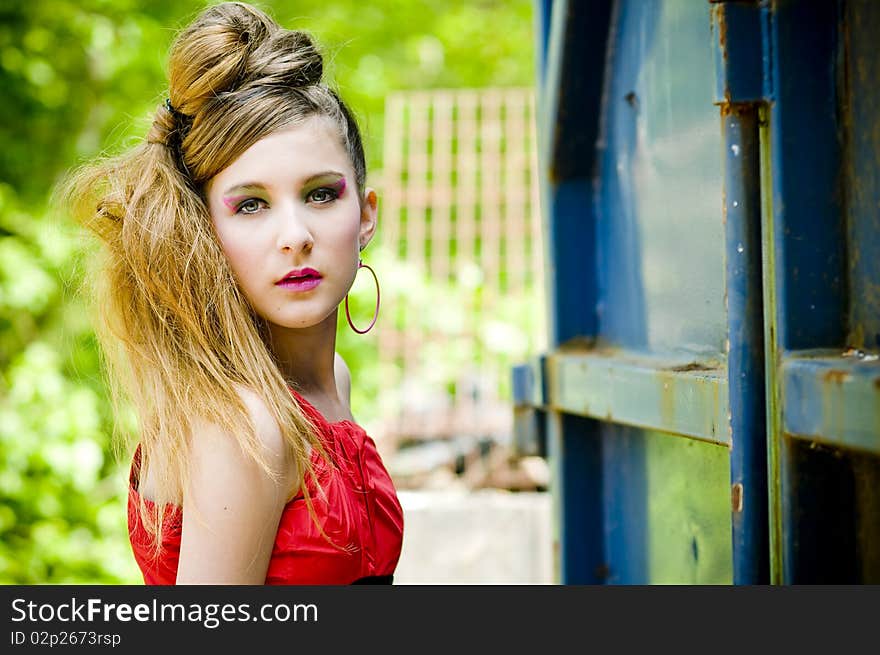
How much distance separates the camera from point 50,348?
5.12 m

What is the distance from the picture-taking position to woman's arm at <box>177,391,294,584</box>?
142 centimetres

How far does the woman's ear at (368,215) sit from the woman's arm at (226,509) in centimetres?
47

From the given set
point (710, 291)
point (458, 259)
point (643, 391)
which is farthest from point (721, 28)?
point (458, 259)

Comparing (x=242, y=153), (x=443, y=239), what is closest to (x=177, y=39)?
(x=242, y=153)

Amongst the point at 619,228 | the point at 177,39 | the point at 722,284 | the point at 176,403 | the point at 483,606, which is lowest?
the point at 483,606

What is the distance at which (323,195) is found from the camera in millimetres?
1617

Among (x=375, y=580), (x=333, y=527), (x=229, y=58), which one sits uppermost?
(x=229, y=58)

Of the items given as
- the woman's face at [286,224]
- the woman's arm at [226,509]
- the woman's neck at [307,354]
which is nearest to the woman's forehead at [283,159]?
the woman's face at [286,224]

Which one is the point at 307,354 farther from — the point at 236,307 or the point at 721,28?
the point at 721,28

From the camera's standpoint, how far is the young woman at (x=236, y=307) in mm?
1449

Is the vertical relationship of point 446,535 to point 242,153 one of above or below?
below

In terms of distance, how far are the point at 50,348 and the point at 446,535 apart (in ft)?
7.72

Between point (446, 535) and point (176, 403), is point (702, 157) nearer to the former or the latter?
point (176, 403)

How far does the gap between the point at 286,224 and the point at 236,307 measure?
0.16 m
